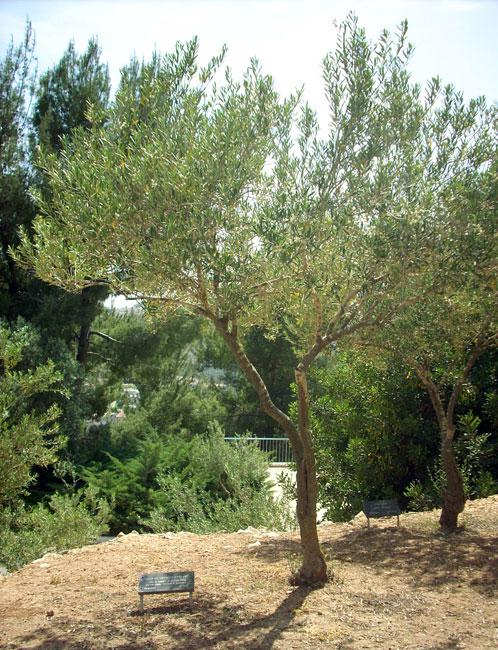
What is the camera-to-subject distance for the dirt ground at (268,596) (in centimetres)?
529

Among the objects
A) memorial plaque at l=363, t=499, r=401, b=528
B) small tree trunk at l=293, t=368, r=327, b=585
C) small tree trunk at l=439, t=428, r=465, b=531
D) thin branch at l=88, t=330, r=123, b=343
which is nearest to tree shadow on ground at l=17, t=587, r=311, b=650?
small tree trunk at l=293, t=368, r=327, b=585

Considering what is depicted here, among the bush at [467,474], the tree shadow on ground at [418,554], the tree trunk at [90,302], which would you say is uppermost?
the tree trunk at [90,302]

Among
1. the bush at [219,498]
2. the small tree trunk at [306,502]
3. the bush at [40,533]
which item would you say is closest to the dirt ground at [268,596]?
the small tree trunk at [306,502]

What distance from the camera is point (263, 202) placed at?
600 cm

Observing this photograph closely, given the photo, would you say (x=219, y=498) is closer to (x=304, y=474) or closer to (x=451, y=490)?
(x=451, y=490)

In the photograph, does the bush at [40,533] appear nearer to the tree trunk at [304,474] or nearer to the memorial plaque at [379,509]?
the memorial plaque at [379,509]

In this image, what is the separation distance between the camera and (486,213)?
5.89m

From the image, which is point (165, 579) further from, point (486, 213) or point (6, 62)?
point (6, 62)

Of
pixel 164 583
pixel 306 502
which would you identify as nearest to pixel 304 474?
pixel 306 502

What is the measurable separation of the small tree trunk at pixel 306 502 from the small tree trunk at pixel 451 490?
2.25 meters

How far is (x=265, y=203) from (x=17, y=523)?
637 centimetres

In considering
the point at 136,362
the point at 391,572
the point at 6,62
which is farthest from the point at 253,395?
the point at 391,572

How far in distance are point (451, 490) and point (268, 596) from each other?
2.80 meters

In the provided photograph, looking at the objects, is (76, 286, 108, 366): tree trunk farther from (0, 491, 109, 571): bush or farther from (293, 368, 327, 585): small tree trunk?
(293, 368, 327, 585): small tree trunk
